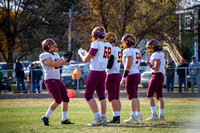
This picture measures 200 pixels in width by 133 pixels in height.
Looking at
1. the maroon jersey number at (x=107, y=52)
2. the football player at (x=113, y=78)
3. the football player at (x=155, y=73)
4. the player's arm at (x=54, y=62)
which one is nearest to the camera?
the maroon jersey number at (x=107, y=52)

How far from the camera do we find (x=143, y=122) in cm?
892

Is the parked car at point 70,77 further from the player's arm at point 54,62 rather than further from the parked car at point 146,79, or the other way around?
the player's arm at point 54,62

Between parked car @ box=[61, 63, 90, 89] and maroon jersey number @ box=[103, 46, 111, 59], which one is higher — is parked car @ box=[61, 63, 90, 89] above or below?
below

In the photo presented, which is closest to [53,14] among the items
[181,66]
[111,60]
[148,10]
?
[148,10]

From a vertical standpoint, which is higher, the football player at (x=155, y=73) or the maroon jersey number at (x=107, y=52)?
the maroon jersey number at (x=107, y=52)

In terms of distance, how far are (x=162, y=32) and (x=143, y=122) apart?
15.0 metres

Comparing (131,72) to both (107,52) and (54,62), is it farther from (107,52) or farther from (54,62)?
(54,62)

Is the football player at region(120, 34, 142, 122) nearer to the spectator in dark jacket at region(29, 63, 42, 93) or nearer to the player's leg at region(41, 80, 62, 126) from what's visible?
the player's leg at region(41, 80, 62, 126)

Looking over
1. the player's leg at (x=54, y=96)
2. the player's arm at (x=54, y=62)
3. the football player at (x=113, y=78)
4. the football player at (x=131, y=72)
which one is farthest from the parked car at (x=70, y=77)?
the player's arm at (x=54, y=62)

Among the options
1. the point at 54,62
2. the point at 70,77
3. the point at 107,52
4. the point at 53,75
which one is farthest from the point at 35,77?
the point at 107,52

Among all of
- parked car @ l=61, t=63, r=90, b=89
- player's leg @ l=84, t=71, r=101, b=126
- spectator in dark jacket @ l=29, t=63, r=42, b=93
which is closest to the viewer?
player's leg @ l=84, t=71, r=101, b=126

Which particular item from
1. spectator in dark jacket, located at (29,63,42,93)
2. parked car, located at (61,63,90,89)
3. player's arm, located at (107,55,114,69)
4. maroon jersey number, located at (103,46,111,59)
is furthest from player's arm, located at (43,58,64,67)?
spectator in dark jacket, located at (29,63,42,93)

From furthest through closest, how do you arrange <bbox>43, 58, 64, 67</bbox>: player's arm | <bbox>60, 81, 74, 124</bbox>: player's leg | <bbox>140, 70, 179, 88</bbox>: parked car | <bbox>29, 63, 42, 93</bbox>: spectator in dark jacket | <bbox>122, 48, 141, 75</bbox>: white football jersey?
<bbox>140, 70, 179, 88</bbox>: parked car, <bbox>29, 63, 42, 93</bbox>: spectator in dark jacket, <bbox>122, 48, 141, 75</bbox>: white football jersey, <bbox>60, 81, 74, 124</bbox>: player's leg, <bbox>43, 58, 64, 67</bbox>: player's arm

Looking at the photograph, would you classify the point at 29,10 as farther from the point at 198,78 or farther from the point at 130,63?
the point at 130,63
